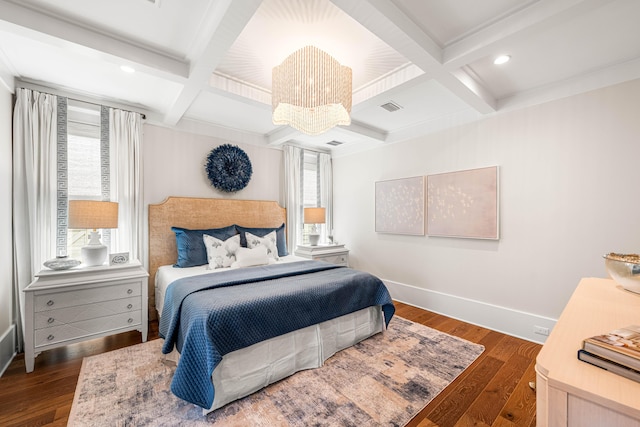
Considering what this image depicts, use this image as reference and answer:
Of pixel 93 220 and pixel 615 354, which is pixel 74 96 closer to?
pixel 93 220

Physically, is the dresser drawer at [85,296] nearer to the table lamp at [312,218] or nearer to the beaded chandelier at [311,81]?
the beaded chandelier at [311,81]

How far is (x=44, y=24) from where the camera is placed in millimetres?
1657

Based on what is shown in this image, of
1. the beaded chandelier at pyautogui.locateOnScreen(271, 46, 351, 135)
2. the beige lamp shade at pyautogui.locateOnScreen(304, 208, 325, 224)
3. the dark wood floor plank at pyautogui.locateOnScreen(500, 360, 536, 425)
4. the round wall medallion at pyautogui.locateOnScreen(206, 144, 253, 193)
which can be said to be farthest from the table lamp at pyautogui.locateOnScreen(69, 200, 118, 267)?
the dark wood floor plank at pyautogui.locateOnScreen(500, 360, 536, 425)

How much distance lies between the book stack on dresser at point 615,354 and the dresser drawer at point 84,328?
10.3 ft

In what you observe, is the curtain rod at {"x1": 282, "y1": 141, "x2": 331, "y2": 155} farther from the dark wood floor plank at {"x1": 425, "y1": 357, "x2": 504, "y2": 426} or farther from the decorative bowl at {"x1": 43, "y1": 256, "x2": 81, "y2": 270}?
the dark wood floor plank at {"x1": 425, "y1": 357, "x2": 504, "y2": 426}

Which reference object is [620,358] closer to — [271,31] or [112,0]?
[271,31]

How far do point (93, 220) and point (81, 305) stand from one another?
0.75 metres

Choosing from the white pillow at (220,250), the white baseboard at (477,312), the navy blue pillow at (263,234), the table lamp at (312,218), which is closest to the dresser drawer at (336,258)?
the table lamp at (312,218)

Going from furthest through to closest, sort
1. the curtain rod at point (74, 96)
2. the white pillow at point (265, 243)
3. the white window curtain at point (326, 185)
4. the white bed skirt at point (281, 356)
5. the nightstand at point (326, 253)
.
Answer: the white window curtain at point (326, 185)
the nightstand at point (326, 253)
the white pillow at point (265, 243)
the curtain rod at point (74, 96)
the white bed skirt at point (281, 356)

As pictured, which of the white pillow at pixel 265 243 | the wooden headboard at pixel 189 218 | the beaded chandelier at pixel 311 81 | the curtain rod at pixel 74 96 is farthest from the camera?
the white pillow at pixel 265 243

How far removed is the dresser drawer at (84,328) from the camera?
2135 millimetres

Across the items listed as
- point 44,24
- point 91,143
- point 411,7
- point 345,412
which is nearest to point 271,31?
point 411,7

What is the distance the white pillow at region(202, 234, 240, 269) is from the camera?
2.98m

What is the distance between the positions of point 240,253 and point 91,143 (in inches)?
77.9
